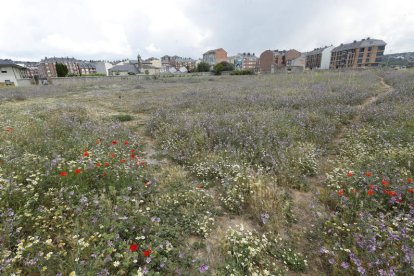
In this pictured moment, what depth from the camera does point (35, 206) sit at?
3.14 meters

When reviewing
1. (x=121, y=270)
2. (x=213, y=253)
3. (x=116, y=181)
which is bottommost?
(x=213, y=253)

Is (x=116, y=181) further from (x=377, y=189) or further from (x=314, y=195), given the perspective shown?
(x=377, y=189)

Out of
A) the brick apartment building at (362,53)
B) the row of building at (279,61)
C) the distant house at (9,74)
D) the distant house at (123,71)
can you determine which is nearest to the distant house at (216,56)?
the row of building at (279,61)

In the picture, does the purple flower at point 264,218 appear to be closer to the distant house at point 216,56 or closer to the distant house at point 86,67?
the distant house at point 216,56

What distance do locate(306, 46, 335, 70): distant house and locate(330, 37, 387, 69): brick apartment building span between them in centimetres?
630

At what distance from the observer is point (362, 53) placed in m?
78.0

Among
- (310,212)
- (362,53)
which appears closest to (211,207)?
(310,212)

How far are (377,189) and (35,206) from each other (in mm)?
5711

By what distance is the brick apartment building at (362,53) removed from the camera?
248 feet

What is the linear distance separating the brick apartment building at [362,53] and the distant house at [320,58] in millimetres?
6296

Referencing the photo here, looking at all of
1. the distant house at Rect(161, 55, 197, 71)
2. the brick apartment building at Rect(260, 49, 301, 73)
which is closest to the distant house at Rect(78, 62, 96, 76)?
the distant house at Rect(161, 55, 197, 71)

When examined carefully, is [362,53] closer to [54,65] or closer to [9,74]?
→ [9,74]

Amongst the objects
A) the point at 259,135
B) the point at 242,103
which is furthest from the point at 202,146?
the point at 242,103

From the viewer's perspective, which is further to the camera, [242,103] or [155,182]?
[242,103]
